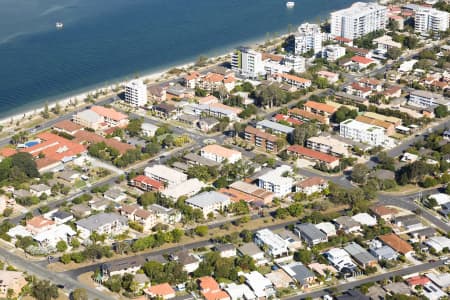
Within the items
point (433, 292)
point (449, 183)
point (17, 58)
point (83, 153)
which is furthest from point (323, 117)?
point (17, 58)

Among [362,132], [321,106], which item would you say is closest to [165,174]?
[362,132]

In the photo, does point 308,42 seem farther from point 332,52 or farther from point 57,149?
point 57,149

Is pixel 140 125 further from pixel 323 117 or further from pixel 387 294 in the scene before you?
pixel 387 294

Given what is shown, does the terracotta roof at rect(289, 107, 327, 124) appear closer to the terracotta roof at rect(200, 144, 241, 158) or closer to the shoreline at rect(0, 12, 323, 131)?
the terracotta roof at rect(200, 144, 241, 158)

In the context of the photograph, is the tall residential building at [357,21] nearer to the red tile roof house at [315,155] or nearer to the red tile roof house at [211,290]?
the red tile roof house at [315,155]

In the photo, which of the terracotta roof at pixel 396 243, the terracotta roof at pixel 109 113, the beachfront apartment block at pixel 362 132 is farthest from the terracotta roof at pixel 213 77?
the terracotta roof at pixel 396 243
